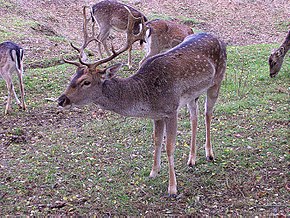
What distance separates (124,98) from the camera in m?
4.42

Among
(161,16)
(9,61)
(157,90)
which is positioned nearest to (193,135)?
(157,90)

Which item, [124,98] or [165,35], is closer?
[124,98]

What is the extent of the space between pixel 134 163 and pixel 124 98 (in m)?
1.11

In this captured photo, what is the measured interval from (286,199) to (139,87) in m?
1.84

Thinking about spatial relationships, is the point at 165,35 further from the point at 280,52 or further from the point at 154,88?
the point at 154,88

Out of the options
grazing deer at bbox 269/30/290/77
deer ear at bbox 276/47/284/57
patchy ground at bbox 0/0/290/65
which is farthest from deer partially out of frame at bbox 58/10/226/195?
patchy ground at bbox 0/0/290/65

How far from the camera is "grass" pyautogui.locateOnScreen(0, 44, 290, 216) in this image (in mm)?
4262

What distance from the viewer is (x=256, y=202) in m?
4.15

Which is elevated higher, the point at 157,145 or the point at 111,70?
the point at 111,70

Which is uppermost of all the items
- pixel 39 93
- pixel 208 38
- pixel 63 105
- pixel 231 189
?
pixel 208 38

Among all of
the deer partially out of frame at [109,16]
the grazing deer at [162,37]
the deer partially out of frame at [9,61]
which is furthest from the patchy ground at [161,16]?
the grazing deer at [162,37]

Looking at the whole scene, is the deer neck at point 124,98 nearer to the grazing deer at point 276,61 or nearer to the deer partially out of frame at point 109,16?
the grazing deer at point 276,61

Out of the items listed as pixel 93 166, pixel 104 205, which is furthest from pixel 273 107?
pixel 104 205

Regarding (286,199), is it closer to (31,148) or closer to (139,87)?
(139,87)
